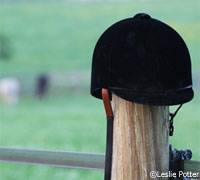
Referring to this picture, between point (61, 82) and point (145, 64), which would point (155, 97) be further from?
point (61, 82)

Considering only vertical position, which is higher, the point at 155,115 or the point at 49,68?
the point at 49,68

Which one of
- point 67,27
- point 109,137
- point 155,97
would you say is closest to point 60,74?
point 67,27

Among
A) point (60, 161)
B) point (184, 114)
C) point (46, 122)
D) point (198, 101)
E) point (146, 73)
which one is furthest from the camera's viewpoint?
point (198, 101)

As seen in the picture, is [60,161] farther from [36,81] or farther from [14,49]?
[14,49]

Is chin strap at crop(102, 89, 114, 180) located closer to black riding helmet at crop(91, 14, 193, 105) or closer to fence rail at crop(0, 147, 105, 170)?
black riding helmet at crop(91, 14, 193, 105)

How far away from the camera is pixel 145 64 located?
4.23ft

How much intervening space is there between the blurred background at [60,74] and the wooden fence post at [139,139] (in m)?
3.74

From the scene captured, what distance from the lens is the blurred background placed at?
8250 mm

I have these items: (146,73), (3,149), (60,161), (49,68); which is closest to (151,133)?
(146,73)

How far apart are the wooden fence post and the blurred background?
3.74 m

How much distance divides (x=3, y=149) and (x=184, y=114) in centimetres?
1017

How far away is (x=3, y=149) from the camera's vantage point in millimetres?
1886

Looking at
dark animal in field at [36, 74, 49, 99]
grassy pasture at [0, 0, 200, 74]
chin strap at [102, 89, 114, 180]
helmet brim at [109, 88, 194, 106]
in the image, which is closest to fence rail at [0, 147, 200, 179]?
chin strap at [102, 89, 114, 180]

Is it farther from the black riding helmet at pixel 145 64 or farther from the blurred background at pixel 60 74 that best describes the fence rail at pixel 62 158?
the blurred background at pixel 60 74
